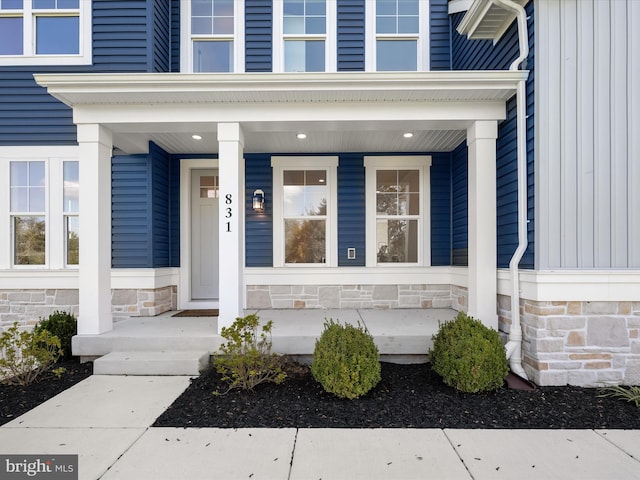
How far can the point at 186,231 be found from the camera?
5.75 metres

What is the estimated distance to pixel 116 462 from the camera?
7.47ft

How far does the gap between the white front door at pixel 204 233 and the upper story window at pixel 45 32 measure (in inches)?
90.4

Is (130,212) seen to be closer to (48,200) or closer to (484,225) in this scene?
(48,200)

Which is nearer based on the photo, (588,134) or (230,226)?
(588,134)

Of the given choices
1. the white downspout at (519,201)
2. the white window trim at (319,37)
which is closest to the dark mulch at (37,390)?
the white downspout at (519,201)

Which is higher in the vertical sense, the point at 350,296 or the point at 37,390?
the point at 350,296

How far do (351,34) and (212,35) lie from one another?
2.18 m

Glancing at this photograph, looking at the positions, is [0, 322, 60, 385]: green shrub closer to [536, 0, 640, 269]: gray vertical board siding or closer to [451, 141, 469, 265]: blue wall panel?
[536, 0, 640, 269]: gray vertical board siding

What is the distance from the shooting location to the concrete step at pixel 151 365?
3.69m

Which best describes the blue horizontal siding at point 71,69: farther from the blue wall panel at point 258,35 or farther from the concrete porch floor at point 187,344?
the concrete porch floor at point 187,344

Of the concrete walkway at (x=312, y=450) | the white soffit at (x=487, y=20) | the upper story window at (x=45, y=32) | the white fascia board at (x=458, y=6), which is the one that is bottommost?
the concrete walkway at (x=312, y=450)

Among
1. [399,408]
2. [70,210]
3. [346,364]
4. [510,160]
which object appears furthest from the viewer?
[70,210]

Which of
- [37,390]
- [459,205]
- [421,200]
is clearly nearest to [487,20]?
[459,205]

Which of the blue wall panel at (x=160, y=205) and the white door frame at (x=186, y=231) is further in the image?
the white door frame at (x=186, y=231)
